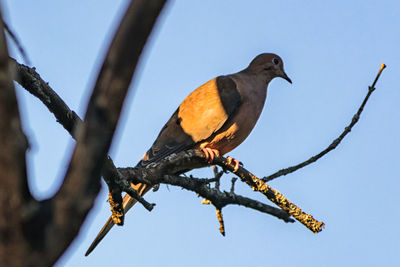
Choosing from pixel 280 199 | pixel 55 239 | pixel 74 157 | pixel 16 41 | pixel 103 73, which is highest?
pixel 16 41

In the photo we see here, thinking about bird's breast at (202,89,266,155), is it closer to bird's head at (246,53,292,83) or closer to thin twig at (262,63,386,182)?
bird's head at (246,53,292,83)

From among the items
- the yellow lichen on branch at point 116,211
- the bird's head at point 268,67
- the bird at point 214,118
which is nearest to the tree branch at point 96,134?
the yellow lichen on branch at point 116,211

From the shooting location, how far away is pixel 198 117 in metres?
5.23

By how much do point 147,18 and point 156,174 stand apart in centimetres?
205

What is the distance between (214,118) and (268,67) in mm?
1198

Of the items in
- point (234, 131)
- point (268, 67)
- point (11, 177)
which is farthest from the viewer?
point (268, 67)

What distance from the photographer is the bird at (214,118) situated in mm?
5055

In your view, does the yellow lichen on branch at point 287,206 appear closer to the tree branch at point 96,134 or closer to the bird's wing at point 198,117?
the bird's wing at point 198,117

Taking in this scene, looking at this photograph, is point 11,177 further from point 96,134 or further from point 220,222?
point 220,222

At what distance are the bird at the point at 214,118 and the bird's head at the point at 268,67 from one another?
0.28m

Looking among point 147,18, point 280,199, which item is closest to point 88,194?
point 147,18

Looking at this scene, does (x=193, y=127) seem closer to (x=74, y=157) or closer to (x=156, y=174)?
(x=156, y=174)

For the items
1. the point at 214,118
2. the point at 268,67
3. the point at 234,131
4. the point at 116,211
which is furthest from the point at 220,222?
the point at 268,67

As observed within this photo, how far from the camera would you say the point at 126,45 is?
51.0 inches
